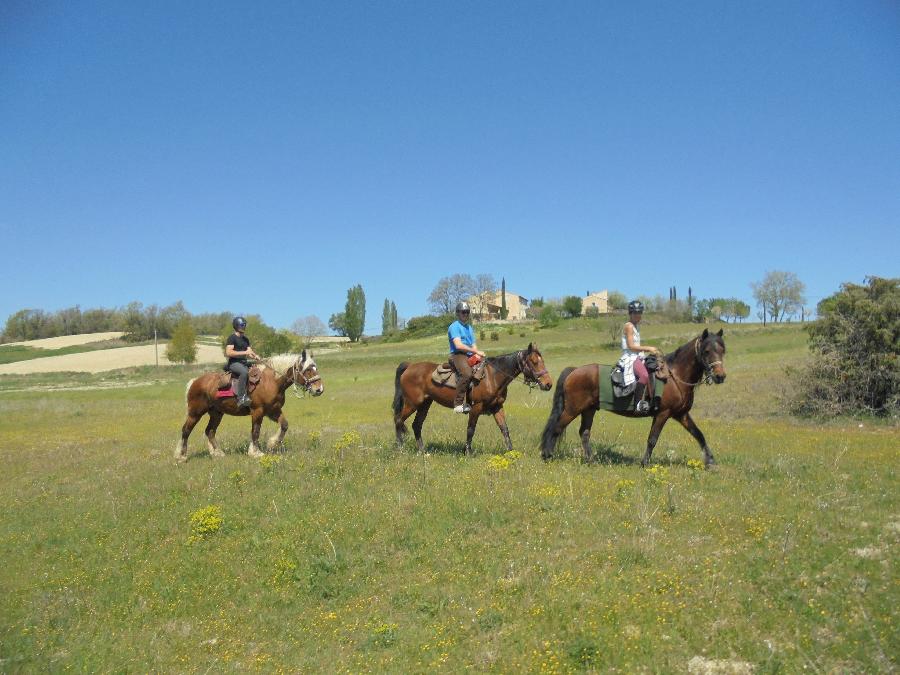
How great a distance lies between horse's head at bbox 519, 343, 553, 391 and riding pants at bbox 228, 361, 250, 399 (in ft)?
22.7

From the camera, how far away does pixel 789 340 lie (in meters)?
52.4

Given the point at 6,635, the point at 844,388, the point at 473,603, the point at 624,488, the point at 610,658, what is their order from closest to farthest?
the point at 610,658, the point at 473,603, the point at 6,635, the point at 624,488, the point at 844,388

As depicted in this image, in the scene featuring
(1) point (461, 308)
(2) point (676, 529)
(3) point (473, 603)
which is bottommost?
(3) point (473, 603)

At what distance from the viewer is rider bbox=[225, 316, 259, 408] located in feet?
48.0

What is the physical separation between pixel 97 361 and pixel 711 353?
90443 mm

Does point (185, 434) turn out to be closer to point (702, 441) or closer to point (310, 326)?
point (702, 441)

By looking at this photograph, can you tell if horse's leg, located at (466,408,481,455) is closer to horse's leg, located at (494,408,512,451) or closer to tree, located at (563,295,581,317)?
horse's leg, located at (494,408,512,451)

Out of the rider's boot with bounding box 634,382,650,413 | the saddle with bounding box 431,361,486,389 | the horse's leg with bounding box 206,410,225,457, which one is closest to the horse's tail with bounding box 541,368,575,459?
the rider's boot with bounding box 634,382,650,413

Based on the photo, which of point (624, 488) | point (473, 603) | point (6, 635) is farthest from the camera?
point (624, 488)

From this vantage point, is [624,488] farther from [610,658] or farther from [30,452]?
[30,452]

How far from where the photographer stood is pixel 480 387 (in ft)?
44.9

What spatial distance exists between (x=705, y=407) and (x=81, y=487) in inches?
864

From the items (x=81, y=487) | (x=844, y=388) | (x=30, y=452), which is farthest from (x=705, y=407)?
(x=30, y=452)

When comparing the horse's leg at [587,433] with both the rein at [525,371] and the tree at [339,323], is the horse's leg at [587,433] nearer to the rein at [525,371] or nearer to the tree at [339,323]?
the rein at [525,371]
